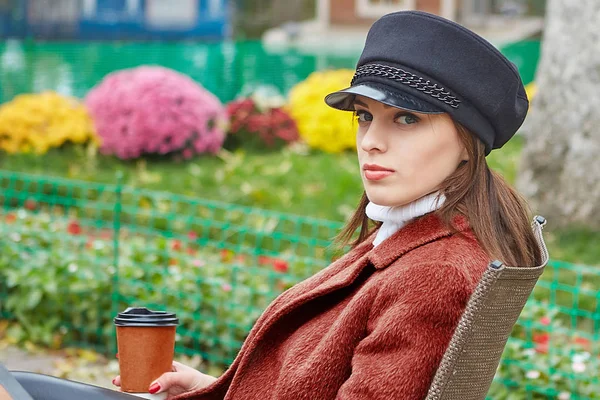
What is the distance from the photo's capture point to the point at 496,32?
22.7 meters

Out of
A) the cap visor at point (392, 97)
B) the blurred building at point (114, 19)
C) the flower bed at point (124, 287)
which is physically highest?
the cap visor at point (392, 97)

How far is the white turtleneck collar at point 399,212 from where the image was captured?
6.13 ft

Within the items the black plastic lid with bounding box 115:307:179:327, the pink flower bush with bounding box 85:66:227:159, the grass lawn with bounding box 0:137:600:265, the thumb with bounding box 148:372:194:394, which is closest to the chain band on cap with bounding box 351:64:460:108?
the black plastic lid with bounding box 115:307:179:327

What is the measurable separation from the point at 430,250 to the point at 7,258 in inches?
138

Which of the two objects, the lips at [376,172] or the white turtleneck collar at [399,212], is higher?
the lips at [376,172]

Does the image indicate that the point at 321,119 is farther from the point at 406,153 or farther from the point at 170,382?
the point at 406,153

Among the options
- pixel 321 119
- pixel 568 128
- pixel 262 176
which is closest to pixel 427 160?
pixel 568 128

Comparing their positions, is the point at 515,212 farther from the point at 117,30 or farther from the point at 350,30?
the point at 350,30

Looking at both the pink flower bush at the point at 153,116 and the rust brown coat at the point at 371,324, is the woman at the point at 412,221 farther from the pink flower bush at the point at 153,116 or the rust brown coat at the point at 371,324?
the pink flower bush at the point at 153,116

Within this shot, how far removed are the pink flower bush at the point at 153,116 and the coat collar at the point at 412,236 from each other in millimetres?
7282

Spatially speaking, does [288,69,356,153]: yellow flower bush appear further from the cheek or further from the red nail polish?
the cheek

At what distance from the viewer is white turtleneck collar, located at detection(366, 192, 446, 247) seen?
1.87m

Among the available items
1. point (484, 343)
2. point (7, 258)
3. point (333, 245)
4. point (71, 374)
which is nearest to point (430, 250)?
point (484, 343)

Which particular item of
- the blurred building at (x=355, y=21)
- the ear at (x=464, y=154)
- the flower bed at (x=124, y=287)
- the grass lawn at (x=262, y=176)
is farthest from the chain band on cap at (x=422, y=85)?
the blurred building at (x=355, y=21)
